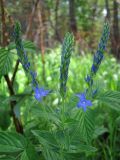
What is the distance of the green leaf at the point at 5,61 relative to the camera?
60.3 inches

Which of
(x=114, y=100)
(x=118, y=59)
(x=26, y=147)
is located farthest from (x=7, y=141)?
(x=118, y=59)

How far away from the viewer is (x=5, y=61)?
1566 millimetres

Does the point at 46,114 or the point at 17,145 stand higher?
the point at 46,114

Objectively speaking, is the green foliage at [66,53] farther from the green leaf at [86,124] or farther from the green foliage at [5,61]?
the green foliage at [5,61]

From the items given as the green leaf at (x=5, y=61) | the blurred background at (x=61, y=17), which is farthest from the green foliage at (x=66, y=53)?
the blurred background at (x=61, y=17)

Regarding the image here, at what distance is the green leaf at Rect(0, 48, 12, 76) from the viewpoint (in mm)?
1531

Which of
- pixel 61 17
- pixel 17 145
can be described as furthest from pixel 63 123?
pixel 61 17

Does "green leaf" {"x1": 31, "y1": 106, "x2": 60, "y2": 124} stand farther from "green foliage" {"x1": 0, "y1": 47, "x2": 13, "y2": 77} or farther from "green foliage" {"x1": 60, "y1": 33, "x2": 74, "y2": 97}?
"green foliage" {"x1": 0, "y1": 47, "x2": 13, "y2": 77}

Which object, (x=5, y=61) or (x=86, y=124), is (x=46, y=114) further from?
(x=5, y=61)

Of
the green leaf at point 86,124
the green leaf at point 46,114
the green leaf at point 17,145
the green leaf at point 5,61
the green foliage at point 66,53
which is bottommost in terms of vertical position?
the green leaf at point 17,145

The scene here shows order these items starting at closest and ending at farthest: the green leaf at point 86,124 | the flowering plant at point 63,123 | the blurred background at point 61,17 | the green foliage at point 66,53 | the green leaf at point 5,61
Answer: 1. the green foliage at point 66,53
2. the flowering plant at point 63,123
3. the green leaf at point 86,124
4. the green leaf at point 5,61
5. the blurred background at point 61,17

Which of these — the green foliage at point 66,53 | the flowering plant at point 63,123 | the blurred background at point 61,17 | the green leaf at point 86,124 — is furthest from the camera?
the blurred background at point 61,17

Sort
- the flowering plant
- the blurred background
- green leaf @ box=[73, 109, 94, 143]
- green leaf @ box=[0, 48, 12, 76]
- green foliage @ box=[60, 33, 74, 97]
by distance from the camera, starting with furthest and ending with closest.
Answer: the blurred background → green leaf @ box=[0, 48, 12, 76] → green leaf @ box=[73, 109, 94, 143] → the flowering plant → green foliage @ box=[60, 33, 74, 97]

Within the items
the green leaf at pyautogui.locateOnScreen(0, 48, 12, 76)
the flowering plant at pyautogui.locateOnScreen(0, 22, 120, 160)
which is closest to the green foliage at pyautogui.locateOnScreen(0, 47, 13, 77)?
the green leaf at pyautogui.locateOnScreen(0, 48, 12, 76)
